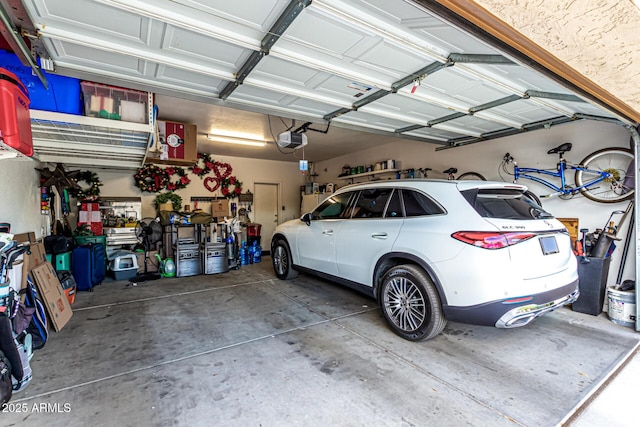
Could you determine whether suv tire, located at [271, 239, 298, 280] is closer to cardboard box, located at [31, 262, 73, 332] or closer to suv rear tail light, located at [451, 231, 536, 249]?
cardboard box, located at [31, 262, 73, 332]

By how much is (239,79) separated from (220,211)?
15.7ft

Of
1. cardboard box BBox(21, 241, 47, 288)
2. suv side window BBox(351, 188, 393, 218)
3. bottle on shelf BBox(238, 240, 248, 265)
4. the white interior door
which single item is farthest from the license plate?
the white interior door

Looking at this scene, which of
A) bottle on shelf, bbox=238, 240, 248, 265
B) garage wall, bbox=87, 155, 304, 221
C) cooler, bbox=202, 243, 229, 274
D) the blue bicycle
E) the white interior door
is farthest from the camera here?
the white interior door

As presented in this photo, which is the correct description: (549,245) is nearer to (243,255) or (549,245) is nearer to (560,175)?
(560,175)

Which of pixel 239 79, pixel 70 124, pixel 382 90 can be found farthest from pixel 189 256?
pixel 382 90

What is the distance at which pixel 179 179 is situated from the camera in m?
7.12

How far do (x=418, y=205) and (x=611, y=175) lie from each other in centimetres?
289

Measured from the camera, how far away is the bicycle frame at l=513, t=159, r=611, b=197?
3.71 metres

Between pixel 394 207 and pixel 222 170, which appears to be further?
pixel 222 170

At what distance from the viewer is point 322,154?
782 cm

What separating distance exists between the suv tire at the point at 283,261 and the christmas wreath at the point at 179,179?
3.50 m

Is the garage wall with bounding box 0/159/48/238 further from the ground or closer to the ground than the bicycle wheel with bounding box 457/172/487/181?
closer to the ground

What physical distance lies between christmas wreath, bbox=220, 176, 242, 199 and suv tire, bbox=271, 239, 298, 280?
3.35 meters

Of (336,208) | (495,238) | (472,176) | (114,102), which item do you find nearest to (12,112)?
(114,102)
